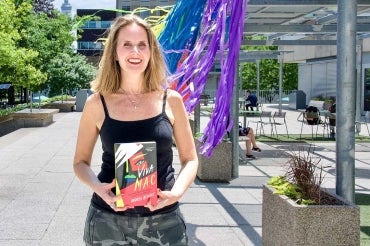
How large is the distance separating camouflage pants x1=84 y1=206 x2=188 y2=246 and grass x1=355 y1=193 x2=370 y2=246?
3716 mm

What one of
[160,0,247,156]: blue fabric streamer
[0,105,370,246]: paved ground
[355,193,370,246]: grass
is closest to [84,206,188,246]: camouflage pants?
[160,0,247,156]: blue fabric streamer

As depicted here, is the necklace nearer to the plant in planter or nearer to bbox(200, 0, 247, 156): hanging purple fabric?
bbox(200, 0, 247, 156): hanging purple fabric

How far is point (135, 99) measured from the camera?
2.74 meters

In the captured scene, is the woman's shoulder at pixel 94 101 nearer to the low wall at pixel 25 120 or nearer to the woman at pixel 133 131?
the woman at pixel 133 131

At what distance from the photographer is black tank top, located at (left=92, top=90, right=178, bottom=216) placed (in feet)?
8.52

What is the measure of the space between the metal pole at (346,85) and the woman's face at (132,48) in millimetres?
2177

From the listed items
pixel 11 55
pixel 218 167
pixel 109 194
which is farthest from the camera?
pixel 11 55

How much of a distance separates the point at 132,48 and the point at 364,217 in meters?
5.21

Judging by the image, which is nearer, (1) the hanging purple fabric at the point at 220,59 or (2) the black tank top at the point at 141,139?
(2) the black tank top at the point at 141,139

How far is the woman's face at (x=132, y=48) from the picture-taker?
8.66 ft

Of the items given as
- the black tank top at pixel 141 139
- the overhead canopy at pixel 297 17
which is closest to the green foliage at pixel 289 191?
the black tank top at pixel 141 139

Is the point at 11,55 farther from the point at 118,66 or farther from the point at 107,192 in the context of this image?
the point at 107,192

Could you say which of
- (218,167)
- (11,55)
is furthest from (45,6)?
(218,167)

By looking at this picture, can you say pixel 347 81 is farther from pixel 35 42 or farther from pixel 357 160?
pixel 35 42
